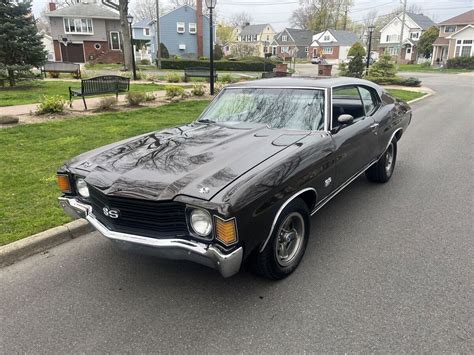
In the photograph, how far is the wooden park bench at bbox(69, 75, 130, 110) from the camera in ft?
35.6

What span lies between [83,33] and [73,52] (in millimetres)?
2529

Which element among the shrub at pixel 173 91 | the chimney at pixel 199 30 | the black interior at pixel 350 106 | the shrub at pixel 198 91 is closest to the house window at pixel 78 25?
the chimney at pixel 199 30

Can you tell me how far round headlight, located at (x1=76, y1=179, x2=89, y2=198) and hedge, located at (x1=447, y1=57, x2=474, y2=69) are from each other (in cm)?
5169

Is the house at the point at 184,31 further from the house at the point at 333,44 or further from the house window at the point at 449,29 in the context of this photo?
the house window at the point at 449,29

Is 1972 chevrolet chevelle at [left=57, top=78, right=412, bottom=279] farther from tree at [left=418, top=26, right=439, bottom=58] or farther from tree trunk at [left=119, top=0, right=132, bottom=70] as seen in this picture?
tree at [left=418, top=26, right=439, bottom=58]

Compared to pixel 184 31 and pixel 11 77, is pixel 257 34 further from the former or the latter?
pixel 11 77

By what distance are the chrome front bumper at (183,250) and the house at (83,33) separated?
1774 inches

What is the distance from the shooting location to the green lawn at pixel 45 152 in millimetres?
4094

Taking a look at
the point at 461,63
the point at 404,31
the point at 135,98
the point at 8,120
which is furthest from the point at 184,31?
the point at 404,31

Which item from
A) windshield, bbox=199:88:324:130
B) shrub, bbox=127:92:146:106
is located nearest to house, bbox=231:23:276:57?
shrub, bbox=127:92:146:106

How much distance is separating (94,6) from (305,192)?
164ft

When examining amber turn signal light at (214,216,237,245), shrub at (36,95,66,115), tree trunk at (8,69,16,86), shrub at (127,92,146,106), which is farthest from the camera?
tree trunk at (8,69,16,86)

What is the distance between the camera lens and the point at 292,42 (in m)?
77.1

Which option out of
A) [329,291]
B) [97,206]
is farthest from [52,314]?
[329,291]
